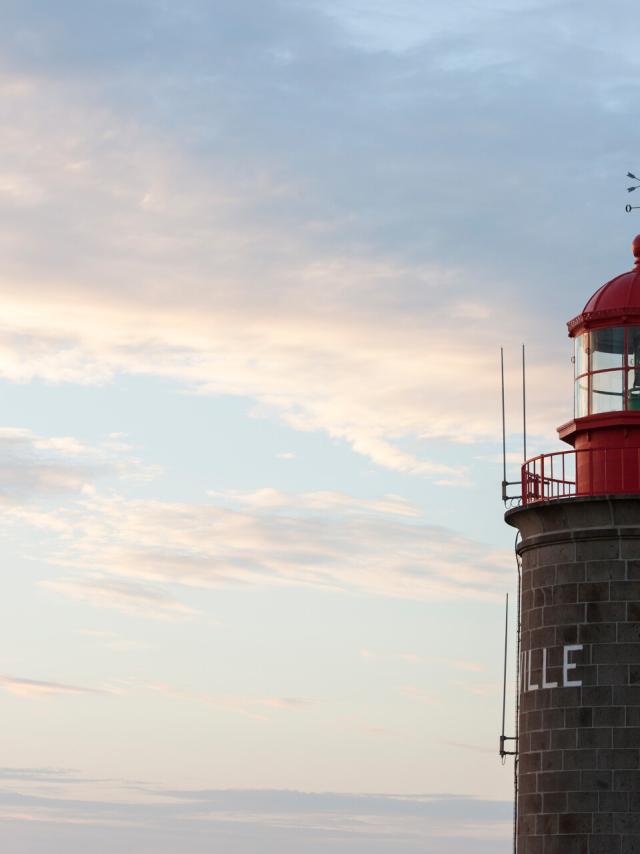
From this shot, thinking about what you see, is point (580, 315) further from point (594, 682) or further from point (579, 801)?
point (579, 801)

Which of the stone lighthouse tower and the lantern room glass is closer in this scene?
the stone lighthouse tower

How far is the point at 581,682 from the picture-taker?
3466 centimetres

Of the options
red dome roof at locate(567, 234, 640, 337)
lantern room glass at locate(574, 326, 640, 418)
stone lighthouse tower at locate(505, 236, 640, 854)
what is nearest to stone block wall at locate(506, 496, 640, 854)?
stone lighthouse tower at locate(505, 236, 640, 854)

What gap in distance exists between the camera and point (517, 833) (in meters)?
35.7

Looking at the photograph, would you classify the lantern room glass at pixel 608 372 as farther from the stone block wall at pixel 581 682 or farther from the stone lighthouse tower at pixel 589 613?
the stone block wall at pixel 581 682

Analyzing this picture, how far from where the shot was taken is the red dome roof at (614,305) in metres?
36.5

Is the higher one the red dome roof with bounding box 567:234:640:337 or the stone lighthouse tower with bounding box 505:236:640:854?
the red dome roof with bounding box 567:234:640:337

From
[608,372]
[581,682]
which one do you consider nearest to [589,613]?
[581,682]

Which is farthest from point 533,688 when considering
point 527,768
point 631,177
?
point 631,177

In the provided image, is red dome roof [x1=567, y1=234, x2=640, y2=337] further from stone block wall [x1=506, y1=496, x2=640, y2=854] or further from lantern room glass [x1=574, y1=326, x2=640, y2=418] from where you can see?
stone block wall [x1=506, y1=496, x2=640, y2=854]

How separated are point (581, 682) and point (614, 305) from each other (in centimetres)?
815

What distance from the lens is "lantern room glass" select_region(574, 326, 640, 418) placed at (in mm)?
36156

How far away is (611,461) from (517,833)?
8.07m

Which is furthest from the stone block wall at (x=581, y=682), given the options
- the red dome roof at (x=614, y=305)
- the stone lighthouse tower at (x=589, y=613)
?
the red dome roof at (x=614, y=305)
